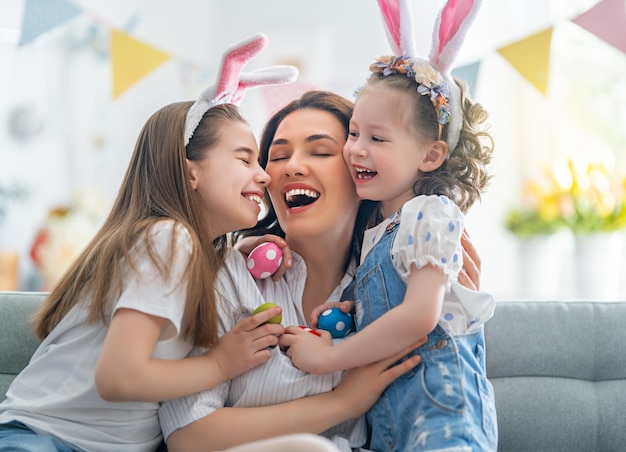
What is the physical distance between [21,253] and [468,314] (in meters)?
3.35

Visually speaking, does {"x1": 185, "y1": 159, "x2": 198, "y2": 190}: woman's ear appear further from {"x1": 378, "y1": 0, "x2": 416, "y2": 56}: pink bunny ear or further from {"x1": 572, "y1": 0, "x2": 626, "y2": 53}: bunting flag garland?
{"x1": 572, "y1": 0, "x2": 626, "y2": 53}: bunting flag garland

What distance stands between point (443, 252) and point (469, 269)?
270 millimetres

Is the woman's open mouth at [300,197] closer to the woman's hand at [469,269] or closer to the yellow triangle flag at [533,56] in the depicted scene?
the woman's hand at [469,269]

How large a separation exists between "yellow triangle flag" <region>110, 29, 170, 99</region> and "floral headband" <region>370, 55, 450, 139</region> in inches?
50.0

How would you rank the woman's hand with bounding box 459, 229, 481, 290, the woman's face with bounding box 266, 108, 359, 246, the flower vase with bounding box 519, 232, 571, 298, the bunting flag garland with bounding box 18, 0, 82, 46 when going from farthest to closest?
the flower vase with bounding box 519, 232, 571, 298 < the bunting flag garland with bounding box 18, 0, 82, 46 < the woman's face with bounding box 266, 108, 359, 246 < the woman's hand with bounding box 459, 229, 481, 290

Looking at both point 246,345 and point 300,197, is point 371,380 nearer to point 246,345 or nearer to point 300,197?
point 246,345

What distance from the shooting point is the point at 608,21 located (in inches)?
88.7

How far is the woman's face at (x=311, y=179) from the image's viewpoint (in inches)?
72.1

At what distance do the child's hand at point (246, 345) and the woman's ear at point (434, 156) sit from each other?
510 millimetres

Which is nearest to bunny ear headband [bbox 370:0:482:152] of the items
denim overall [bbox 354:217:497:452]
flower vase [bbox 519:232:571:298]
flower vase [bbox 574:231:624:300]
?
denim overall [bbox 354:217:497:452]

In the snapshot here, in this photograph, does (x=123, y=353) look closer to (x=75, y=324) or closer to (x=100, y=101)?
(x=75, y=324)

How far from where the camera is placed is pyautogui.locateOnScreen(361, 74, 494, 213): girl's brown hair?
67.7 inches

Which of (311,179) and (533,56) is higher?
(533,56)

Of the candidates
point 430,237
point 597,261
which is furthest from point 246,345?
point 597,261
